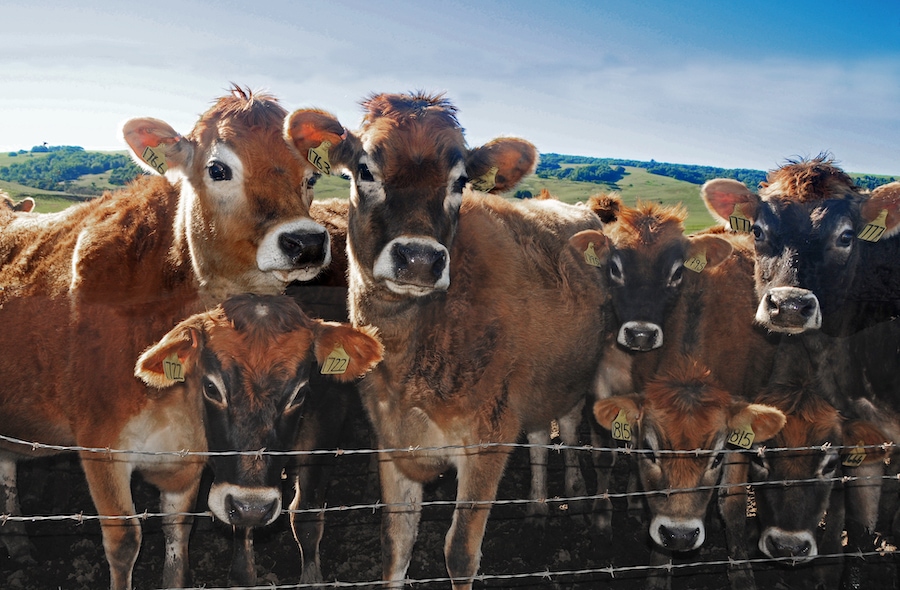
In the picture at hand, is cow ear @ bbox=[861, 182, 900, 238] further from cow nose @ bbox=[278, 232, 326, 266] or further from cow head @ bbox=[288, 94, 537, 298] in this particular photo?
cow nose @ bbox=[278, 232, 326, 266]

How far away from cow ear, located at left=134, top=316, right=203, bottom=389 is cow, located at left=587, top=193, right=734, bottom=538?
10.1ft

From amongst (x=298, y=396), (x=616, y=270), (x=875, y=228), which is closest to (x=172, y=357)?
(x=298, y=396)

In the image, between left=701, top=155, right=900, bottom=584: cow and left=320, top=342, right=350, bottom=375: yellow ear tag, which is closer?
left=320, top=342, right=350, bottom=375: yellow ear tag

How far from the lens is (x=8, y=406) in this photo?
4.46m

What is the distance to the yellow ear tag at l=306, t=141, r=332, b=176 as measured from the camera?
4332 millimetres

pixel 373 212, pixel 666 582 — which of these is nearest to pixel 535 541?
pixel 666 582

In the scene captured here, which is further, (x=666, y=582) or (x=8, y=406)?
(x=666, y=582)

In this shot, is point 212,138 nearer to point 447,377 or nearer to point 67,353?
point 67,353

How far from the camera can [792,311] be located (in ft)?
14.6

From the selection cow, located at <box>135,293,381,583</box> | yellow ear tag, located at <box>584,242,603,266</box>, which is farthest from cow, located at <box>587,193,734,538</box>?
cow, located at <box>135,293,381,583</box>

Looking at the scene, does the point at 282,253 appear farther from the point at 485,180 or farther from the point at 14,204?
the point at 14,204

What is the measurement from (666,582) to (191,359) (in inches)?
139

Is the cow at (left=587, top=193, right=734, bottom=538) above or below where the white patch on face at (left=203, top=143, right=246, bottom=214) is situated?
below

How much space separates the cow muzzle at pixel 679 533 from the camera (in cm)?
402
